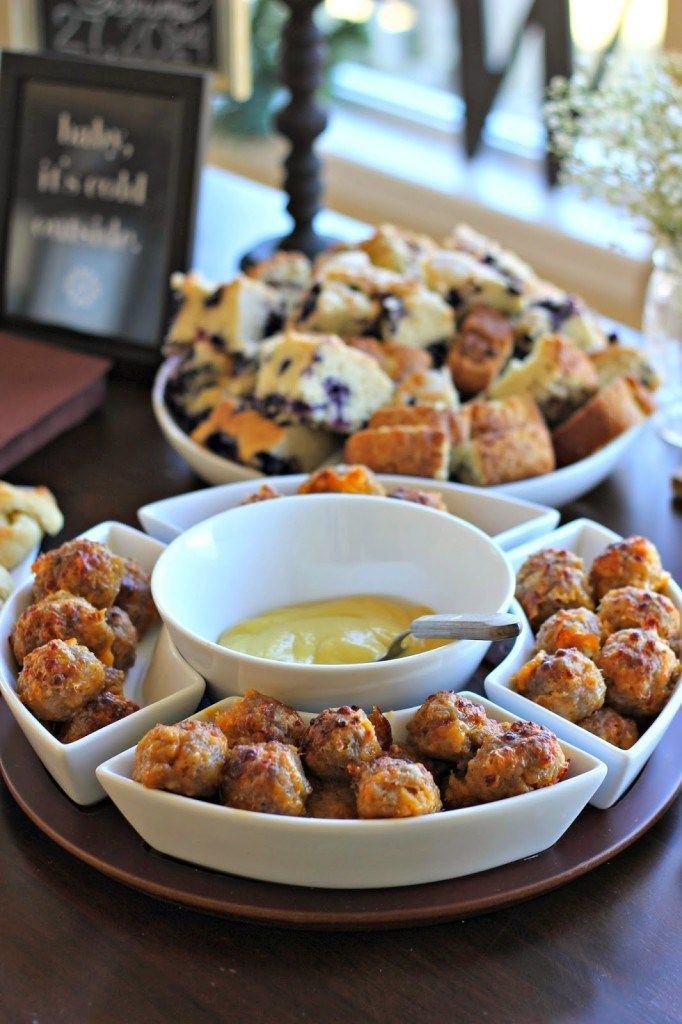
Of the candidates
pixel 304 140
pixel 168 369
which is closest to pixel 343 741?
pixel 168 369

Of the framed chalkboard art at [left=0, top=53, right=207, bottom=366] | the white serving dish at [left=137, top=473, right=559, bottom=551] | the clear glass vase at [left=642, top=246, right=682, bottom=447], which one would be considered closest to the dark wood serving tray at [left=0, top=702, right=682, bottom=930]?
the white serving dish at [left=137, top=473, right=559, bottom=551]

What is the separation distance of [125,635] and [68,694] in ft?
0.43

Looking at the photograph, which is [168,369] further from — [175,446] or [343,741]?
[343,741]

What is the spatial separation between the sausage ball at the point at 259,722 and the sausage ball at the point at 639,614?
330mm

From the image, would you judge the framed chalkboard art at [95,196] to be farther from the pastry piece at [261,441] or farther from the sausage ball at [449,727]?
the sausage ball at [449,727]

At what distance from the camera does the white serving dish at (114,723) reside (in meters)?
1.02

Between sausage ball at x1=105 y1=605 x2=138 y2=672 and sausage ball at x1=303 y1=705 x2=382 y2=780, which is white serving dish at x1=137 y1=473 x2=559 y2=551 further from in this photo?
sausage ball at x1=303 y1=705 x2=382 y2=780

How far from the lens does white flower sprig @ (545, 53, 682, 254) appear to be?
1.60 m

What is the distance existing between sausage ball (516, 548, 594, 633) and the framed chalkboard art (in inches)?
35.8

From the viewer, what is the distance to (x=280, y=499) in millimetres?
1295

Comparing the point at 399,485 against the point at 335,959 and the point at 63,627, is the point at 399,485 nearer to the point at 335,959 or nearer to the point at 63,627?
the point at 63,627

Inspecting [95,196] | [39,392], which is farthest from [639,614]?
[95,196]

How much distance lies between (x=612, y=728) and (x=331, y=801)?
27 centimetres

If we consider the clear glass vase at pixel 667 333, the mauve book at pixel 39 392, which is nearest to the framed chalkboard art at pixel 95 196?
the mauve book at pixel 39 392
